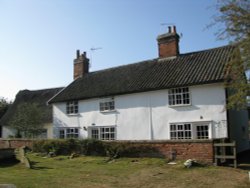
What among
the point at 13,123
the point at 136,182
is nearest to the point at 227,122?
the point at 136,182

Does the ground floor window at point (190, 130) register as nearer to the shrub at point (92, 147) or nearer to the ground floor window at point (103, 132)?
the shrub at point (92, 147)

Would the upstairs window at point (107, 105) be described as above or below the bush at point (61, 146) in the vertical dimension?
above

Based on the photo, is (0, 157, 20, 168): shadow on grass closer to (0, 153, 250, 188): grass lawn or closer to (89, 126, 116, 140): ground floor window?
(0, 153, 250, 188): grass lawn

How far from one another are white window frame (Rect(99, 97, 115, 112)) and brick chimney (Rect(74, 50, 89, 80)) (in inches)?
290

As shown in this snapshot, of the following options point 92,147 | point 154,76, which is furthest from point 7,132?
point 154,76

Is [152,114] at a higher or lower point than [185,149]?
higher

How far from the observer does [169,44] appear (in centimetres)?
2742

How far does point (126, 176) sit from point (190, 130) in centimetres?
963

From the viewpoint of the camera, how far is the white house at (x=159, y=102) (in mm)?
21703

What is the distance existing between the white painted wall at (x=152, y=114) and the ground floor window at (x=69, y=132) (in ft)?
1.60

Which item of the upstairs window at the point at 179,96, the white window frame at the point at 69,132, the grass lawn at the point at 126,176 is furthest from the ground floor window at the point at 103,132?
the grass lawn at the point at 126,176

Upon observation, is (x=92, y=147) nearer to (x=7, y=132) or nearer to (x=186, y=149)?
(x=186, y=149)

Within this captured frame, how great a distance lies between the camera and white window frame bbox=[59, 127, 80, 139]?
29.2 m

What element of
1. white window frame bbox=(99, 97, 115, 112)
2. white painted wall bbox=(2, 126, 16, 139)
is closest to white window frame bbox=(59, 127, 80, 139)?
white window frame bbox=(99, 97, 115, 112)
